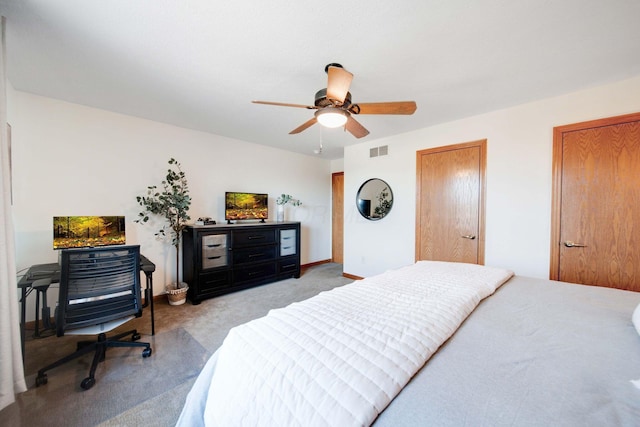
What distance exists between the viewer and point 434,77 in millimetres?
2156

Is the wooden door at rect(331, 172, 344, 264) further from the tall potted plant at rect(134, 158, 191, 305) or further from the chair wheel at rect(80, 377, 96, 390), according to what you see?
the chair wheel at rect(80, 377, 96, 390)

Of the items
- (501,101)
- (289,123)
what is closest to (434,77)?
(501,101)

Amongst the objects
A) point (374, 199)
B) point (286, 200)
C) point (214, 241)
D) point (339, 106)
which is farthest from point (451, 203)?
point (214, 241)

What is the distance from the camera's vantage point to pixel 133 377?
1.83m

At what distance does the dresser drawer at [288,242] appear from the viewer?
4.22m

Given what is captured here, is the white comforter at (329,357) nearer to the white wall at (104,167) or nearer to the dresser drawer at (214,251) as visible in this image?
the dresser drawer at (214,251)

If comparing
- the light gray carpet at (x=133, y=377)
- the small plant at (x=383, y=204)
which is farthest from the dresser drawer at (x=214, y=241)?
the small plant at (x=383, y=204)

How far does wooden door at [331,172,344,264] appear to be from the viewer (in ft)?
18.3

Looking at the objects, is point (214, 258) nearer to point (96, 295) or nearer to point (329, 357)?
point (96, 295)

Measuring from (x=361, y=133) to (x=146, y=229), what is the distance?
3049 millimetres

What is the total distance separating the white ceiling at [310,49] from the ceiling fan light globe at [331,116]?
0.41m

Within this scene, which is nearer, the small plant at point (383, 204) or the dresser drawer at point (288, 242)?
the small plant at point (383, 204)

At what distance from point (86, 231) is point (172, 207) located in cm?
94

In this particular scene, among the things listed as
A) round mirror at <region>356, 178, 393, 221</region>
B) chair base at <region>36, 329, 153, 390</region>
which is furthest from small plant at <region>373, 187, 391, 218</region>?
chair base at <region>36, 329, 153, 390</region>
